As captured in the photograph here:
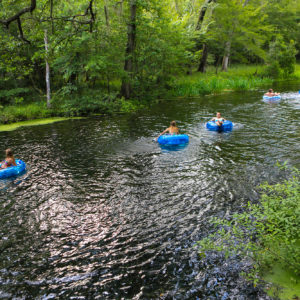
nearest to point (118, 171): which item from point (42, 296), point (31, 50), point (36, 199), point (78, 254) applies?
point (36, 199)

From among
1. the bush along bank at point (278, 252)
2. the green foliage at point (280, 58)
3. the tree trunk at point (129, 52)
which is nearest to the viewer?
the bush along bank at point (278, 252)

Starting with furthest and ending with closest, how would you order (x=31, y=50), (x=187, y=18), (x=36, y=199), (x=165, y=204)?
(x=187, y=18)
(x=31, y=50)
(x=36, y=199)
(x=165, y=204)

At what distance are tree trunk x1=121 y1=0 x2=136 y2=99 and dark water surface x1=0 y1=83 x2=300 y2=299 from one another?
8.06 metres

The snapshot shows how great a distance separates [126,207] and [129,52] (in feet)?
54.4

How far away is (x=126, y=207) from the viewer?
6.86 m

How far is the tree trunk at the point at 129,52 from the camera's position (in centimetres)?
1985

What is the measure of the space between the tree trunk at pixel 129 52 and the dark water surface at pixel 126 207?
8063 millimetres

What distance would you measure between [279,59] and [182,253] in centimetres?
3579

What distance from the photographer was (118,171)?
30.1ft

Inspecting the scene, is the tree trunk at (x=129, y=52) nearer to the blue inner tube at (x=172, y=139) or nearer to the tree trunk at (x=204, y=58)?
the blue inner tube at (x=172, y=139)

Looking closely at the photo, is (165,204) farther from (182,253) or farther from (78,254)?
(78,254)

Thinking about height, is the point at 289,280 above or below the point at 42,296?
above

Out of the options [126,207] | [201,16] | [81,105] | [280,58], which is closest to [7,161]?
[126,207]

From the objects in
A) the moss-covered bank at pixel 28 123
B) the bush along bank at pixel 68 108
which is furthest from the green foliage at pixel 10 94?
the moss-covered bank at pixel 28 123
